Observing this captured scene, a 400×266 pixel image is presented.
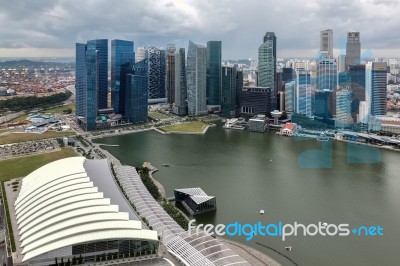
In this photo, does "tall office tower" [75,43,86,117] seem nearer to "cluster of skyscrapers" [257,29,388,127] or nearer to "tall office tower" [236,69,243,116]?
"tall office tower" [236,69,243,116]

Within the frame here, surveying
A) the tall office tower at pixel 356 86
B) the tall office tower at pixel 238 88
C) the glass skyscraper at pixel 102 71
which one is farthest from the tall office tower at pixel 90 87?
the tall office tower at pixel 356 86

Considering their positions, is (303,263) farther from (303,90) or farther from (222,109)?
(222,109)

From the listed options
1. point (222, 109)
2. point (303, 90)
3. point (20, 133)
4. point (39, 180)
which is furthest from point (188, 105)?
point (39, 180)

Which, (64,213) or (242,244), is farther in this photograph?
(242,244)

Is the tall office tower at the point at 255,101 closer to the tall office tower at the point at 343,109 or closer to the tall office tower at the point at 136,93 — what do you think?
the tall office tower at the point at 343,109

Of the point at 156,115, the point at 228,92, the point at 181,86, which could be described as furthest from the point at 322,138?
the point at 156,115

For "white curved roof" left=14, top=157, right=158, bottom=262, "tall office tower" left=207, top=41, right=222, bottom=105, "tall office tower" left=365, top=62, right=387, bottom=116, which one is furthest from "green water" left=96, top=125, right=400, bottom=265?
"tall office tower" left=207, top=41, right=222, bottom=105

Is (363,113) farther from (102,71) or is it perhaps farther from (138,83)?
(102,71)
